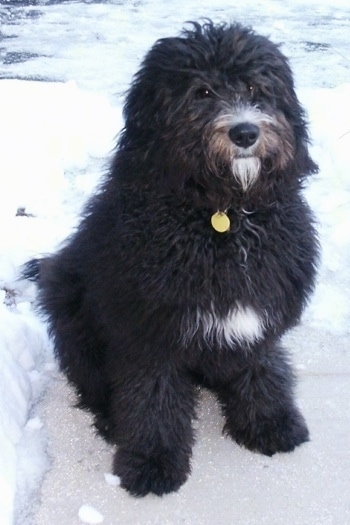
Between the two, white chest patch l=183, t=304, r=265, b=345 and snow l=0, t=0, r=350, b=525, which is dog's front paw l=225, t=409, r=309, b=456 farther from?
white chest patch l=183, t=304, r=265, b=345

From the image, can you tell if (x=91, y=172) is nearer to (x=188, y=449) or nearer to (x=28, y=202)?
(x=28, y=202)

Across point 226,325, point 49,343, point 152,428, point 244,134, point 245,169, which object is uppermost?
point 244,134

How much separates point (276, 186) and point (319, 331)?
1235mm

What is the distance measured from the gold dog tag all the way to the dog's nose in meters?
0.29

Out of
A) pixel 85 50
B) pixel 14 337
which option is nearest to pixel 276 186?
pixel 14 337

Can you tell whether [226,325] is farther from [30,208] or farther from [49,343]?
[30,208]

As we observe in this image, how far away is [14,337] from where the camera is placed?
10.3 feet

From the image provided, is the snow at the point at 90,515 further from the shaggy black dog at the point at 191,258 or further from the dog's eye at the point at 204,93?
the dog's eye at the point at 204,93

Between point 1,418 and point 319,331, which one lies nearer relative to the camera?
point 1,418

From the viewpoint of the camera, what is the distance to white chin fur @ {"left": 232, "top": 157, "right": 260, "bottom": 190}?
2.16 m

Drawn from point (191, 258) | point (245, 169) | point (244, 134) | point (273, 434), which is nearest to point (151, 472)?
point (273, 434)

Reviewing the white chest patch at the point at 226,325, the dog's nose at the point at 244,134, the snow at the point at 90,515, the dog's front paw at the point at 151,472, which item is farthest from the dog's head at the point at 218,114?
the snow at the point at 90,515

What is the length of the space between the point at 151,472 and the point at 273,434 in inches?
18.2

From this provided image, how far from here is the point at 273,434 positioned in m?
2.84
